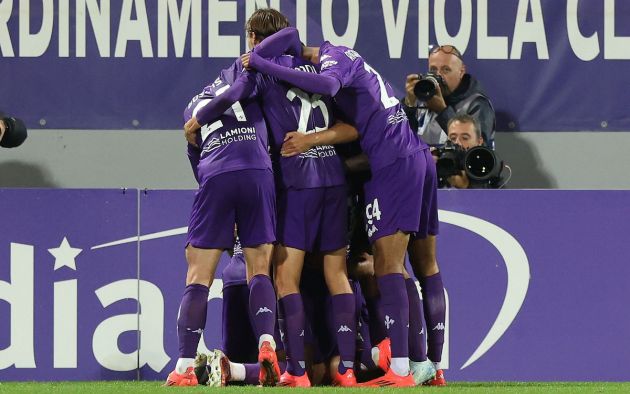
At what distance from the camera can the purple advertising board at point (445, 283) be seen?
846cm

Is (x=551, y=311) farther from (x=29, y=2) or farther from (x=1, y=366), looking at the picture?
(x=29, y=2)

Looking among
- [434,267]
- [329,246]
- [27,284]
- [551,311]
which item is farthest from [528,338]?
[27,284]

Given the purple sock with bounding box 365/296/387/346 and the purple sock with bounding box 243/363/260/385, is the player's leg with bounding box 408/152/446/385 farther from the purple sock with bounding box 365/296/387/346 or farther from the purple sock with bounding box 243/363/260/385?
the purple sock with bounding box 243/363/260/385

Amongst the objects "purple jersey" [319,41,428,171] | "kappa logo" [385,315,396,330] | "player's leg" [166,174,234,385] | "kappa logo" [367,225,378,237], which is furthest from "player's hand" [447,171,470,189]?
"player's leg" [166,174,234,385]

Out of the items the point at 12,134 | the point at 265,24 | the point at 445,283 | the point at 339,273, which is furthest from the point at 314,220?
the point at 12,134

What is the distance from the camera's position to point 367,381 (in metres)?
7.44

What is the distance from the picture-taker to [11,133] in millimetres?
9219

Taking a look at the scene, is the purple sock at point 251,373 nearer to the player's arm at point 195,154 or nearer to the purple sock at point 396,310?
the purple sock at point 396,310

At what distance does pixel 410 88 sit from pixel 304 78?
6.94 ft

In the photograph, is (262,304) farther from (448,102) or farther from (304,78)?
(448,102)

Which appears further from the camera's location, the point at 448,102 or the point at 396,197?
the point at 448,102

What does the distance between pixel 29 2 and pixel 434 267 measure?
399 cm

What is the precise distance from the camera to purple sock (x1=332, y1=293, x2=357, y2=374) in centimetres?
725

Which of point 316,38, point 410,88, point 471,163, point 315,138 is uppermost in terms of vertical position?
point 316,38
